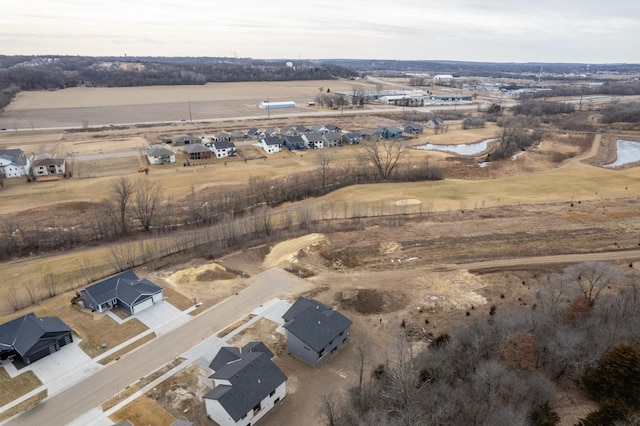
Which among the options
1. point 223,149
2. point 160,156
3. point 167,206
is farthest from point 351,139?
point 167,206

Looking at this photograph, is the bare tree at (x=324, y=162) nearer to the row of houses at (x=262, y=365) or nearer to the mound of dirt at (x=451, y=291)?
the mound of dirt at (x=451, y=291)

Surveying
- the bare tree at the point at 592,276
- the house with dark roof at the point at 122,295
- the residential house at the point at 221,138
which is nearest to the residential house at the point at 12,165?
the residential house at the point at 221,138

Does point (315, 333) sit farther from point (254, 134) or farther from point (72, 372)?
point (254, 134)

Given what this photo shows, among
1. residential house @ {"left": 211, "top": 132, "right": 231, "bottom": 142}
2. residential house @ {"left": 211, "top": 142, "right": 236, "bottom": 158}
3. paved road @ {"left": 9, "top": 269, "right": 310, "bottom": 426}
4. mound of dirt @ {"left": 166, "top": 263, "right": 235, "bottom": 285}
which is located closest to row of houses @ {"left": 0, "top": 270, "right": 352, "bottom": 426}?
mound of dirt @ {"left": 166, "top": 263, "right": 235, "bottom": 285}

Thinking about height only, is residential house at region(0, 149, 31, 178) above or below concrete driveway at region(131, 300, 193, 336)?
above

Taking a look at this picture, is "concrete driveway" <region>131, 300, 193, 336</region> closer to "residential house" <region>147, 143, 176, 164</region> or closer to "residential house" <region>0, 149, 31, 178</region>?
"residential house" <region>147, 143, 176, 164</region>

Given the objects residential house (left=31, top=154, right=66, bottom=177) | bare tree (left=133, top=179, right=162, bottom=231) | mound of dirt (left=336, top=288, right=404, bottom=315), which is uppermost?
residential house (left=31, top=154, right=66, bottom=177)
